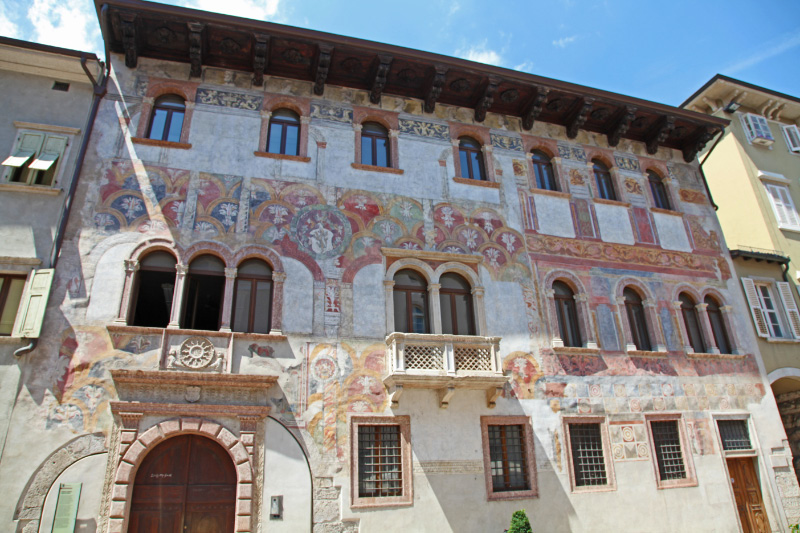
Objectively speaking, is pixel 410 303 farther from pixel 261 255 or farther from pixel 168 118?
pixel 168 118

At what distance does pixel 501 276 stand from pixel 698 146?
8682 millimetres

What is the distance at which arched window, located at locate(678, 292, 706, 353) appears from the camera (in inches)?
575

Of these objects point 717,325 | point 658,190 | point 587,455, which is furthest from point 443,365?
point 658,190

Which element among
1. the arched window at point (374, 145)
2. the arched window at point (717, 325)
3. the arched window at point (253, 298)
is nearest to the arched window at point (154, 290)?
the arched window at point (253, 298)

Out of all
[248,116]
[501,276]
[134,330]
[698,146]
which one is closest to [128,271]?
[134,330]

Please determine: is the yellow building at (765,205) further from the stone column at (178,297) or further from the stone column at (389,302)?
the stone column at (178,297)

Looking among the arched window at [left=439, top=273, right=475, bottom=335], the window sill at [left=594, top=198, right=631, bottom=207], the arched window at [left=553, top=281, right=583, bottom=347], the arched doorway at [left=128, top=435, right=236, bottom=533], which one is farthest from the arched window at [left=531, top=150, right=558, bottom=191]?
the arched doorway at [left=128, top=435, right=236, bottom=533]

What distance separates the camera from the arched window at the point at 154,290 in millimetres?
10875

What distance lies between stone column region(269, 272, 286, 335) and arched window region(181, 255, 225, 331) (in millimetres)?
1051

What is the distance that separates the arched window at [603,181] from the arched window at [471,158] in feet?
11.8

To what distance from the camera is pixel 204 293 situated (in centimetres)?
1134

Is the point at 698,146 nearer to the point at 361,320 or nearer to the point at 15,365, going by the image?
the point at 361,320

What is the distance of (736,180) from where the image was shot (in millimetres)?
18094

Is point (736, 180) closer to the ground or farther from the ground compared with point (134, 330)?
farther from the ground
